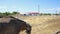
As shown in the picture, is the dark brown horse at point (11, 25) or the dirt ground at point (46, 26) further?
the dirt ground at point (46, 26)

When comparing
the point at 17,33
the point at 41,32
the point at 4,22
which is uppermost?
the point at 4,22

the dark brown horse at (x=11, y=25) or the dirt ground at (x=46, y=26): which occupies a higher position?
the dark brown horse at (x=11, y=25)

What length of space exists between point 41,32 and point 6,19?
57.8ft

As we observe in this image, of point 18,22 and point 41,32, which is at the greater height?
point 18,22

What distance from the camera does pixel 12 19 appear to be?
8.26 metres

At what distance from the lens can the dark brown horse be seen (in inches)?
319

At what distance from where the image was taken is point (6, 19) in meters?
8.28

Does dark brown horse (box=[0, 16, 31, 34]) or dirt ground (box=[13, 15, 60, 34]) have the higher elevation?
dark brown horse (box=[0, 16, 31, 34])

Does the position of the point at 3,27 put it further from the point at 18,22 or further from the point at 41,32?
the point at 41,32

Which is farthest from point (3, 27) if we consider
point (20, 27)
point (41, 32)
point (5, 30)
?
point (41, 32)

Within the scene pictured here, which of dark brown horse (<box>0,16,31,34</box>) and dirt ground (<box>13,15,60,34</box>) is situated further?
dirt ground (<box>13,15,60,34</box>)

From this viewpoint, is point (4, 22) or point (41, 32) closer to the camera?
point (4, 22)

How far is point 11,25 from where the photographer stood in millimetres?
8219

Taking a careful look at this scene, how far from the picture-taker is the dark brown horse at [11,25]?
8.10 metres
